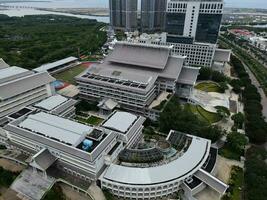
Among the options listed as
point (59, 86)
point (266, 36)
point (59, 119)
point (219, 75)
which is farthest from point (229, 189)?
point (266, 36)

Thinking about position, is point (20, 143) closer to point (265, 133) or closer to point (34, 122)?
point (34, 122)

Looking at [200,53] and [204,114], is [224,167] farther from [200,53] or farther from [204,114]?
[200,53]

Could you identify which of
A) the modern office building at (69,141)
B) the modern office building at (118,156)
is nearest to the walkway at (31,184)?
the modern office building at (118,156)

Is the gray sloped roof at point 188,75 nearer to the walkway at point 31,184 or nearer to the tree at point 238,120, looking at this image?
the tree at point 238,120

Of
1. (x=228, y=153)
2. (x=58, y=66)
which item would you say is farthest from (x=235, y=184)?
(x=58, y=66)

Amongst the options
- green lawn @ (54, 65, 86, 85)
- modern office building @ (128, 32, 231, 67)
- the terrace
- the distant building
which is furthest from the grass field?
the distant building

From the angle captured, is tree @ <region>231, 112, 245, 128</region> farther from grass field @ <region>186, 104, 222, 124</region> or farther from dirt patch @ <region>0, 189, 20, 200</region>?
dirt patch @ <region>0, 189, 20, 200</region>
